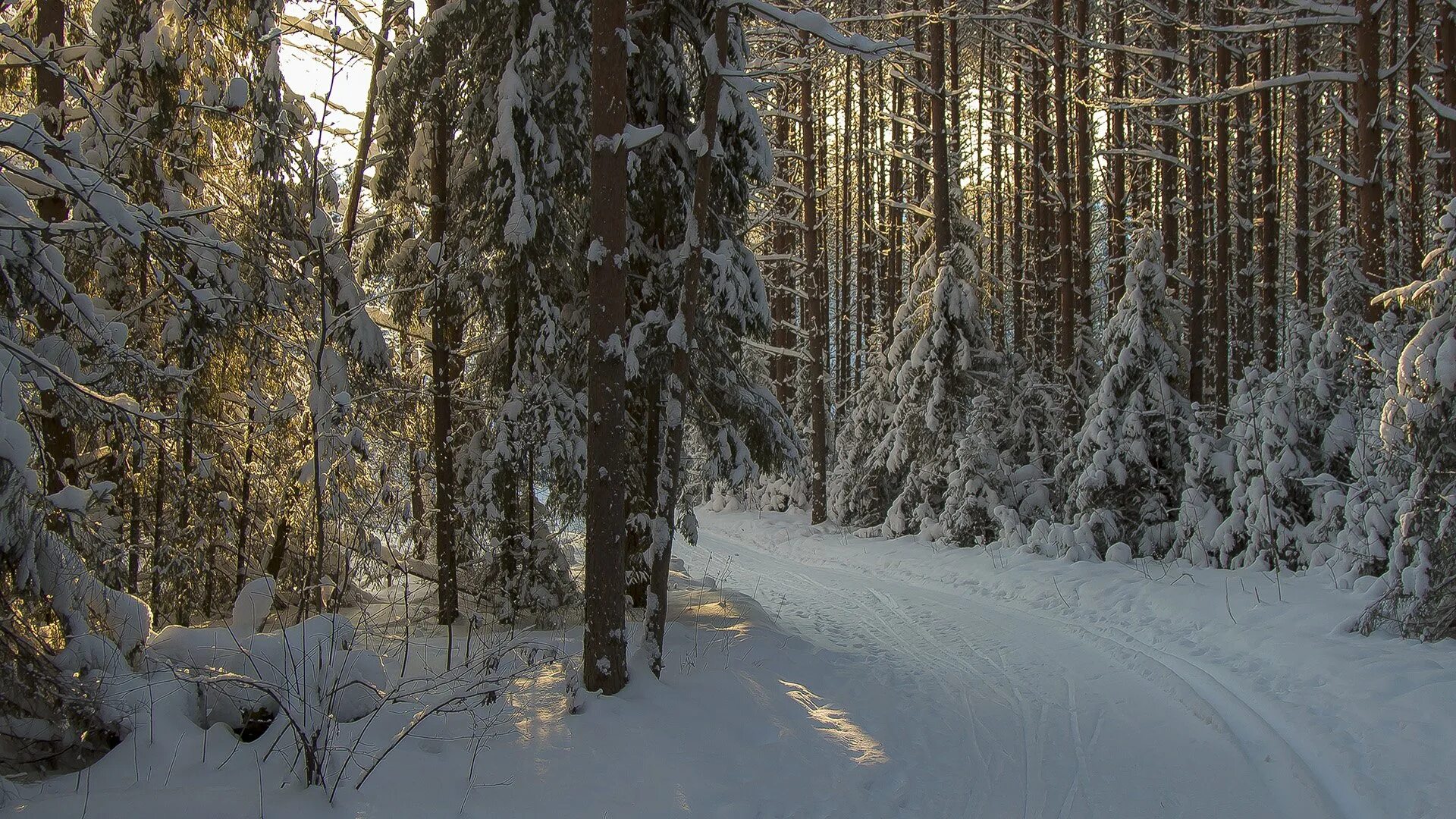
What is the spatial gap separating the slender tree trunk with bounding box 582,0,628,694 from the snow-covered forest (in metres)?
0.03

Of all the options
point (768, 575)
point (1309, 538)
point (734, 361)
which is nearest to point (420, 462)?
point (734, 361)

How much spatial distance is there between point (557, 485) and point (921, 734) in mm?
4433

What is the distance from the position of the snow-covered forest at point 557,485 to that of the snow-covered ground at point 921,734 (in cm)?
4

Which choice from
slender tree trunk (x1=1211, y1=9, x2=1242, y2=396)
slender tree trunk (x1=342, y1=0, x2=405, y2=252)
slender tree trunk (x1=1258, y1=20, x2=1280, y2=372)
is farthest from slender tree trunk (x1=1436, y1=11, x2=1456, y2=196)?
slender tree trunk (x1=342, y1=0, x2=405, y2=252)

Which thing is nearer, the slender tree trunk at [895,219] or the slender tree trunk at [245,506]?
the slender tree trunk at [245,506]

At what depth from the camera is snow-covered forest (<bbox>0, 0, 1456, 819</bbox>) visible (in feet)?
15.9

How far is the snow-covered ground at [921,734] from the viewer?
15.6ft

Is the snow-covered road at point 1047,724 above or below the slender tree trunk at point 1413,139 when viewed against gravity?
below

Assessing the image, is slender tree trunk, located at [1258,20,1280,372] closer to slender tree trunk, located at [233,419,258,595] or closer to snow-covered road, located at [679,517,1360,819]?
snow-covered road, located at [679,517,1360,819]

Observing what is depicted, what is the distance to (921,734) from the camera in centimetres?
676

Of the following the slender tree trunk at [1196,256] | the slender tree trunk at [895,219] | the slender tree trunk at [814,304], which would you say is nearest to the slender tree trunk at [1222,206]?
the slender tree trunk at [1196,256]

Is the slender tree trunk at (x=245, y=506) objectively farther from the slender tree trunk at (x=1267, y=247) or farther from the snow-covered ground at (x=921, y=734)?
the slender tree trunk at (x=1267, y=247)

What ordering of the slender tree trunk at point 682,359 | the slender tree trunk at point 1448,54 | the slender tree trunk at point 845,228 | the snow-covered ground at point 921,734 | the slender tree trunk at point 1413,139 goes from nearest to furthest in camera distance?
1. the snow-covered ground at point 921,734
2. the slender tree trunk at point 682,359
3. the slender tree trunk at point 1448,54
4. the slender tree trunk at point 1413,139
5. the slender tree trunk at point 845,228

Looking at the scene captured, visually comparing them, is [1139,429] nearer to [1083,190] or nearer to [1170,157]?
[1170,157]
